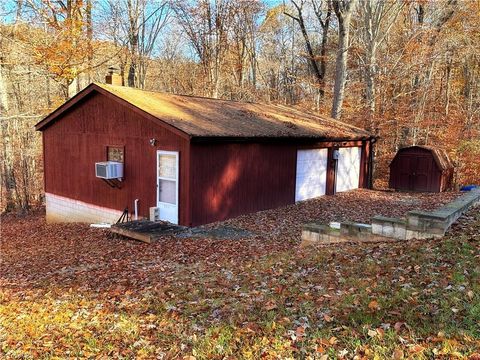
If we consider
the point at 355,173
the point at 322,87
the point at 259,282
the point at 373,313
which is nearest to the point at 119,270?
the point at 259,282

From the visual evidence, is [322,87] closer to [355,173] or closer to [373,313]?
[355,173]

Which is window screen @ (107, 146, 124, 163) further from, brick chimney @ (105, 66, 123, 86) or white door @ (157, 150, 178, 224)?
brick chimney @ (105, 66, 123, 86)

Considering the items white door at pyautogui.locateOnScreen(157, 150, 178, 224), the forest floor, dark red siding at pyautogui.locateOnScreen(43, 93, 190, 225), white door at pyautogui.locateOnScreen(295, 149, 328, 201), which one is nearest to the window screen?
dark red siding at pyautogui.locateOnScreen(43, 93, 190, 225)

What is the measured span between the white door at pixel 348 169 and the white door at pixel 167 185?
742 cm

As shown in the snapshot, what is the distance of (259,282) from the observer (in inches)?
234

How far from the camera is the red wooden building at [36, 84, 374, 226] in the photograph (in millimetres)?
10297

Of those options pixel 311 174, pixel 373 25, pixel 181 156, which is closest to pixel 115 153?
pixel 181 156

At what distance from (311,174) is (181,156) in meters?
5.67

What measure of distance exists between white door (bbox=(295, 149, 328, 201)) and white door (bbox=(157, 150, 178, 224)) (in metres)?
4.70

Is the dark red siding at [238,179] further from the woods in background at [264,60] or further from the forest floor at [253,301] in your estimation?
the woods in background at [264,60]

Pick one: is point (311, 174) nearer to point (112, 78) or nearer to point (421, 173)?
point (421, 173)

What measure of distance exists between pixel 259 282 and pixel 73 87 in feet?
56.1

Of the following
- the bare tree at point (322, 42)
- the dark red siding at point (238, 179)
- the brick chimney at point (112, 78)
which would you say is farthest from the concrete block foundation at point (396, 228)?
the bare tree at point (322, 42)

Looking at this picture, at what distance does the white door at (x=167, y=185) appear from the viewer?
10.4 m
